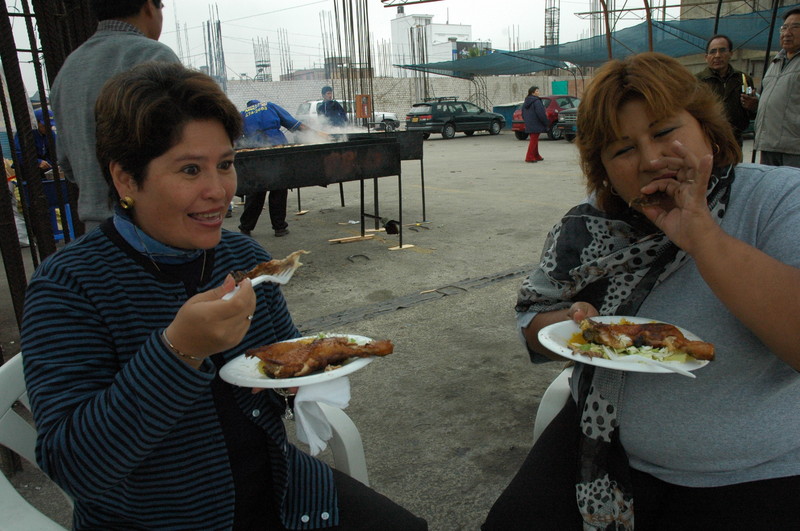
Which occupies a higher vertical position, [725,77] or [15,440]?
[725,77]

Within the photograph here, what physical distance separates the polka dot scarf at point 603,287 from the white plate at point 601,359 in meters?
0.11

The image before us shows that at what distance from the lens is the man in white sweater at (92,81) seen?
8.41 ft

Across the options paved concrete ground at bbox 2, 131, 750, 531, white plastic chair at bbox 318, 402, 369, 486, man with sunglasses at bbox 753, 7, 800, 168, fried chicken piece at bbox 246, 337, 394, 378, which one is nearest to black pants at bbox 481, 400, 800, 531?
white plastic chair at bbox 318, 402, 369, 486

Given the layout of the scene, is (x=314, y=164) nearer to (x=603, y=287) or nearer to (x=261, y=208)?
(x=261, y=208)

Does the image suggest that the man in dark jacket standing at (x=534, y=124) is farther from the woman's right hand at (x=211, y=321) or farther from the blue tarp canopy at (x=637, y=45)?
the woman's right hand at (x=211, y=321)

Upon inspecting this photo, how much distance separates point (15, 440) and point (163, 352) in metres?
0.77

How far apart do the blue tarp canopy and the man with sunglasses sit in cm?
733

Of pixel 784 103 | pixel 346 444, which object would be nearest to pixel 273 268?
pixel 346 444

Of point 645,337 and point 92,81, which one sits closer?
point 645,337

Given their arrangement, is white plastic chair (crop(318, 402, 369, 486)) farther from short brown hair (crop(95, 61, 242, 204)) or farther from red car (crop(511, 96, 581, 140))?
red car (crop(511, 96, 581, 140))

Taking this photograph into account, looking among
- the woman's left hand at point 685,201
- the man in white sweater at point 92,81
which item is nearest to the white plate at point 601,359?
the woman's left hand at point 685,201

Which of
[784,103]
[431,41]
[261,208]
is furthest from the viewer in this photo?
[431,41]

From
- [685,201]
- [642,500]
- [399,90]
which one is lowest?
[642,500]

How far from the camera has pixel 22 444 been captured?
156 cm
